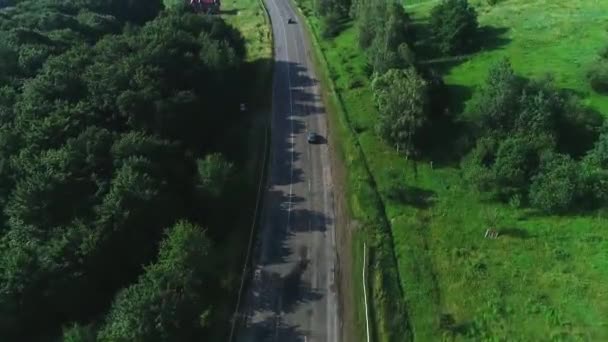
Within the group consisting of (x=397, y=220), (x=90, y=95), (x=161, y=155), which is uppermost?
(x=90, y=95)

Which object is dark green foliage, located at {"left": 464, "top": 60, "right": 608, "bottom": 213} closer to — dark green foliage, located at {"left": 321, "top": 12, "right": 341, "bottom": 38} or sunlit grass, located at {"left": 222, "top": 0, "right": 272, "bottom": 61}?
dark green foliage, located at {"left": 321, "top": 12, "right": 341, "bottom": 38}

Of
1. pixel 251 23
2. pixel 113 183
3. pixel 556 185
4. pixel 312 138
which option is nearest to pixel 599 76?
pixel 556 185

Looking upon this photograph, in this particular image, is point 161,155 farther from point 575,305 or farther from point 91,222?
point 575,305

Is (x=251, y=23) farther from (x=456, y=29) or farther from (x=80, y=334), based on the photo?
(x=80, y=334)

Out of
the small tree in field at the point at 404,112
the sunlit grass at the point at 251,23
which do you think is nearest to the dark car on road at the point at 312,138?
the small tree in field at the point at 404,112

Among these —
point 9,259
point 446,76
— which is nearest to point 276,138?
point 446,76

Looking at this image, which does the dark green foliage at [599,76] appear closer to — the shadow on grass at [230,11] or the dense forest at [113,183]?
the dense forest at [113,183]

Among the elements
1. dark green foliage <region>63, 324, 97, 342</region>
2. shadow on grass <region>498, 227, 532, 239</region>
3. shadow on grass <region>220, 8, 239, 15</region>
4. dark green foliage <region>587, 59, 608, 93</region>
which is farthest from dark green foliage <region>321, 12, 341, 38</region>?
dark green foliage <region>63, 324, 97, 342</region>
